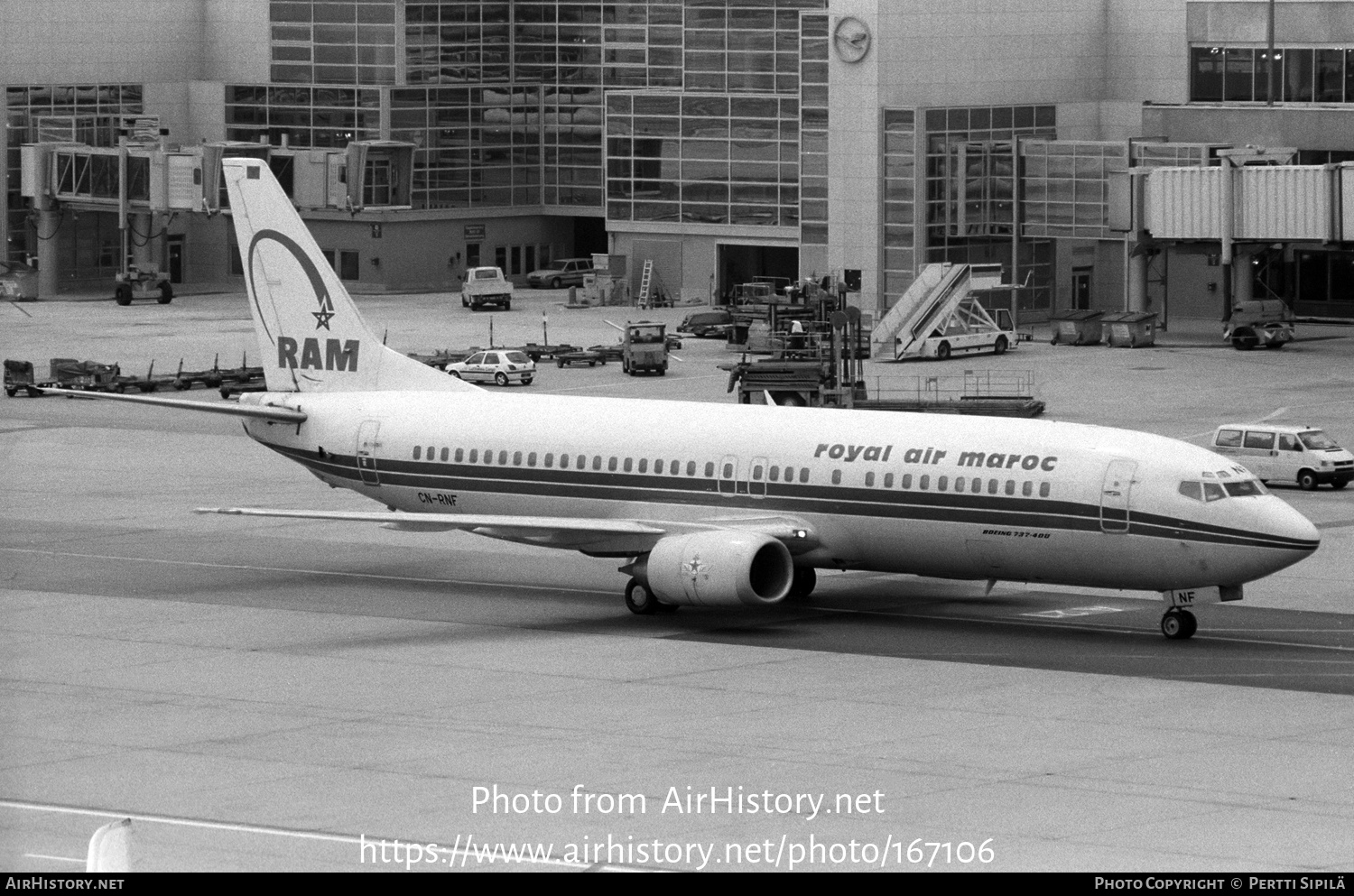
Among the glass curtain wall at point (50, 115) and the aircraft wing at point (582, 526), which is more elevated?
the glass curtain wall at point (50, 115)

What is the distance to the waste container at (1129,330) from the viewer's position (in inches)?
4483

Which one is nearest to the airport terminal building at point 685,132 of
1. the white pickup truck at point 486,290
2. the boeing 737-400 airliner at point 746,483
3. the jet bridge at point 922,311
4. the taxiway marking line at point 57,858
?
the white pickup truck at point 486,290

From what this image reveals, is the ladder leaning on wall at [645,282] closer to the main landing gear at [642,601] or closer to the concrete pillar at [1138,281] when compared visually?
the concrete pillar at [1138,281]

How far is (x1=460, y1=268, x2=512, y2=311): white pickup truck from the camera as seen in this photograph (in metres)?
134

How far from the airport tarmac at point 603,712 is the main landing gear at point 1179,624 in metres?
0.26

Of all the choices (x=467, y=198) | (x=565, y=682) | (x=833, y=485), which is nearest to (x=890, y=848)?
(x=565, y=682)

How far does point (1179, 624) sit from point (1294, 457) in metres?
25.6

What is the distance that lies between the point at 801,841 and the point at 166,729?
1277cm

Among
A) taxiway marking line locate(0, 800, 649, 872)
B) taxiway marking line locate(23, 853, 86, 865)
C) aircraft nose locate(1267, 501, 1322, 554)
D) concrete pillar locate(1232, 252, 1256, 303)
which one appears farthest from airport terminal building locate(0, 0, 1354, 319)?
taxiway marking line locate(23, 853, 86, 865)

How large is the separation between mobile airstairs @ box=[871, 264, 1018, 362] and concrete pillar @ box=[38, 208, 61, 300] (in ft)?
187

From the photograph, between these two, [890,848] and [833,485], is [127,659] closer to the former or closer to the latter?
[833,485]

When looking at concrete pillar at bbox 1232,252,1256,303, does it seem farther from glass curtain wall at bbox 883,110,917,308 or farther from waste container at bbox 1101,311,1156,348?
glass curtain wall at bbox 883,110,917,308

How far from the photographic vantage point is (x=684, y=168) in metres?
140

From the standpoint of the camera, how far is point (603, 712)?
41.0m
